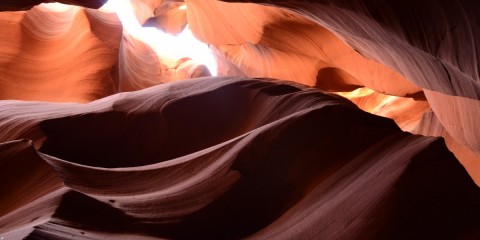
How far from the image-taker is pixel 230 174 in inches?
128

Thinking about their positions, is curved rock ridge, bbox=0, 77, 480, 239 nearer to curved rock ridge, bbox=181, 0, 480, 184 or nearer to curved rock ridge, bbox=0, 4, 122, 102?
curved rock ridge, bbox=181, 0, 480, 184

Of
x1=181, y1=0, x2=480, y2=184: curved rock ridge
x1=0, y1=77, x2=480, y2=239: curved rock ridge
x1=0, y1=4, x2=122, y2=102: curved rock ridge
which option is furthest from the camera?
x1=0, y1=4, x2=122, y2=102: curved rock ridge

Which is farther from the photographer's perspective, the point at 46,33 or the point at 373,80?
the point at 46,33

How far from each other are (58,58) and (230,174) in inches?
259

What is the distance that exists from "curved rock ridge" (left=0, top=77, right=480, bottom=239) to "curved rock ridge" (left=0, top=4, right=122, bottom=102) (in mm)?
3907

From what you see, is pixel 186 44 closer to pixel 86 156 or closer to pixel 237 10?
pixel 237 10

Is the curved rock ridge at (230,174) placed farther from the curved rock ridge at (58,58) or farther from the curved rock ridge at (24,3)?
the curved rock ridge at (58,58)

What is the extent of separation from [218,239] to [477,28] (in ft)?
6.41

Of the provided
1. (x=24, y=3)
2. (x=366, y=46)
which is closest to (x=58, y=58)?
(x=24, y=3)

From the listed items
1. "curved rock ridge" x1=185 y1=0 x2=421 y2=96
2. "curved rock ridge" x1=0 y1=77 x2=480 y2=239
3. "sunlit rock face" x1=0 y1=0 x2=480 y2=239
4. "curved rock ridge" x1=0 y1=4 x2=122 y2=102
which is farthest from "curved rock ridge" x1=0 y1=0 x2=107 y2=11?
"curved rock ridge" x1=0 y1=4 x2=122 y2=102

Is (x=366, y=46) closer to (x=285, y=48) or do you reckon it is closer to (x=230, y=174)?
(x=230, y=174)

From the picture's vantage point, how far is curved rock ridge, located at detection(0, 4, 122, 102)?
8336 millimetres

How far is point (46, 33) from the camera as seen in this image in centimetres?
911

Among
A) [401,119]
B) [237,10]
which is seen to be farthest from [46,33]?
[401,119]
